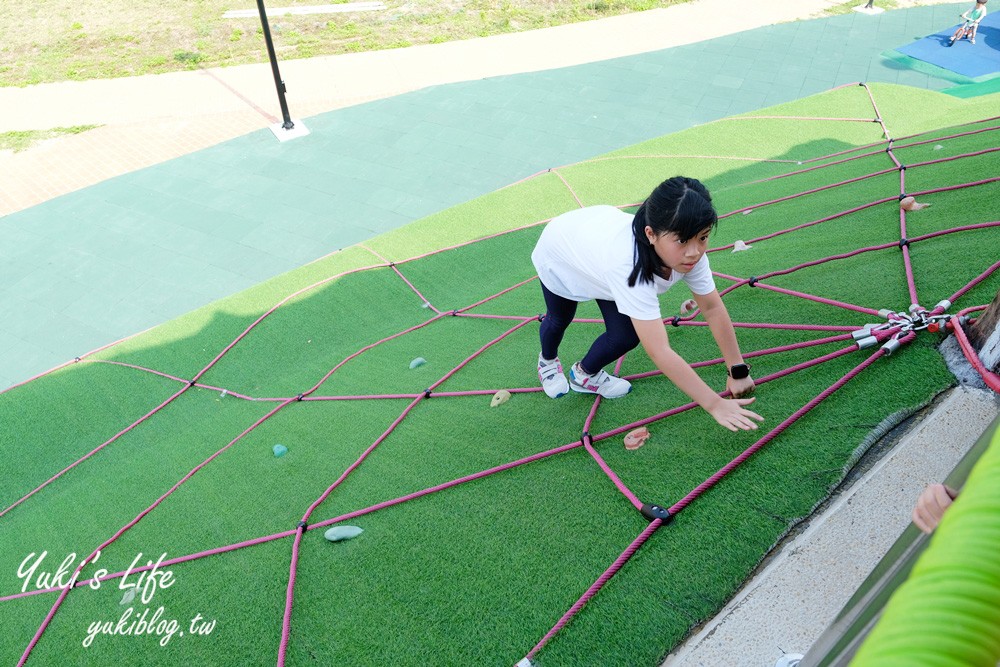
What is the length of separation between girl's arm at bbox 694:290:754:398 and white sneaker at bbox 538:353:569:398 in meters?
0.69

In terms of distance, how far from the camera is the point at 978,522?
501mm

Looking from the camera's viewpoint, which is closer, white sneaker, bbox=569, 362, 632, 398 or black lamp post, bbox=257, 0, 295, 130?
white sneaker, bbox=569, 362, 632, 398

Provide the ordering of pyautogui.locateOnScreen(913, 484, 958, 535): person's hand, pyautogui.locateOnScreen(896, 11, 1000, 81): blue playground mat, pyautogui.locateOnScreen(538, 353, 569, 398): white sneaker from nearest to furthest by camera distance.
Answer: pyautogui.locateOnScreen(913, 484, 958, 535): person's hand → pyautogui.locateOnScreen(538, 353, 569, 398): white sneaker → pyautogui.locateOnScreen(896, 11, 1000, 81): blue playground mat

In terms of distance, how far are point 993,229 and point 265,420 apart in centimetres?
301

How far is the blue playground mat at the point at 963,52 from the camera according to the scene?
24.3 ft

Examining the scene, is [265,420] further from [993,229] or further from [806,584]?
[993,229]

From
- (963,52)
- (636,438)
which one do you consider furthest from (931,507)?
(963,52)

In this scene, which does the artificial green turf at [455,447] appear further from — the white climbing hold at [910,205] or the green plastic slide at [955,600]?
the green plastic slide at [955,600]

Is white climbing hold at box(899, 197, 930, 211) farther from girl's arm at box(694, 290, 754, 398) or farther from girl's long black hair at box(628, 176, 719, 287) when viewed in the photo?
girl's long black hair at box(628, 176, 719, 287)

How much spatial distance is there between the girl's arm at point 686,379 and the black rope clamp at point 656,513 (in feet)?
0.87

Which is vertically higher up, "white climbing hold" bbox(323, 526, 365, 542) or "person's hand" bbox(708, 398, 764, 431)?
"person's hand" bbox(708, 398, 764, 431)

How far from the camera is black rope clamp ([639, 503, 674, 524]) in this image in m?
1.65

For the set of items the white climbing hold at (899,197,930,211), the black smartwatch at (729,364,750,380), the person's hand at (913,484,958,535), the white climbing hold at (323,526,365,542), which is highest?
the person's hand at (913,484,958,535)

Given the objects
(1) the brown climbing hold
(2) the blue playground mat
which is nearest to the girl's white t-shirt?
(1) the brown climbing hold
